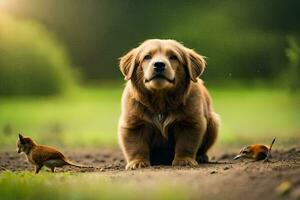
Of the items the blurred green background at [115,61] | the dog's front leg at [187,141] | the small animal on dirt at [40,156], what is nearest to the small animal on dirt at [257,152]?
the dog's front leg at [187,141]

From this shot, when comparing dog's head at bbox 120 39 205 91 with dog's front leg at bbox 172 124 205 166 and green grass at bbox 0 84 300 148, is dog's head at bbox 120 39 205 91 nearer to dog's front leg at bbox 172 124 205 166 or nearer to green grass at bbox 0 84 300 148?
dog's front leg at bbox 172 124 205 166

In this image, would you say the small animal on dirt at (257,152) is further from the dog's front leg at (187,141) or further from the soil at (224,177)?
the dog's front leg at (187,141)

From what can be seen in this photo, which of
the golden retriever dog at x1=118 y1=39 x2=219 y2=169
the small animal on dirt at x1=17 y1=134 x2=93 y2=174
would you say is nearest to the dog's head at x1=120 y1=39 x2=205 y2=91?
the golden retriever dog at x1=118 y1=39 x2=219 y2=169

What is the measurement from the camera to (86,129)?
1300cm

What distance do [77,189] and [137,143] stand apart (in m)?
1.91

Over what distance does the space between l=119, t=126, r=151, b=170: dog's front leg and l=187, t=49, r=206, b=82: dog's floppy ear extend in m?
Answer: 0.60

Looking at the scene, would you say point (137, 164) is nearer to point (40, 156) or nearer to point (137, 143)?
point (137, 143)

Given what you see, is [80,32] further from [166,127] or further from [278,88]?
[166,127]

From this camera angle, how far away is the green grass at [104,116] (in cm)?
1191

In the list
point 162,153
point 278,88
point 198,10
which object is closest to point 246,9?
point 198,10

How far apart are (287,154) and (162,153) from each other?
1.32 metres

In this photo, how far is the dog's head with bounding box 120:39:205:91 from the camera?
7.07m

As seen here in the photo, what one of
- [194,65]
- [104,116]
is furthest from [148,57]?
[104,116]

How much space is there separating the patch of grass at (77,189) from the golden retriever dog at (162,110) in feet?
3.77
